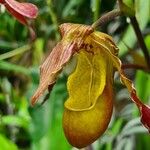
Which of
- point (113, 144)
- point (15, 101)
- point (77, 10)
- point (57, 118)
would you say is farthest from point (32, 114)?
point (15, 101)

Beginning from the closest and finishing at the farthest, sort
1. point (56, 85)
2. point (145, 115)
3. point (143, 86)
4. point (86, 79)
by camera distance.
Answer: point (145, 115), point (86, 79), point (143, 86), point (56, 85)

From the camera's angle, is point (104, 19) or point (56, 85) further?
point (56, 85)

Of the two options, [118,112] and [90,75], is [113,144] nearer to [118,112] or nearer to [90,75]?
[118,112]

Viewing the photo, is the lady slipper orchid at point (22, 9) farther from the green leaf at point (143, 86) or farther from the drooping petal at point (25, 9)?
the green leaf at point (143, 86)

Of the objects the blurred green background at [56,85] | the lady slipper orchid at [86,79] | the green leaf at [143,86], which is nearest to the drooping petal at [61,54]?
the lady slipper orchid at [86,79]

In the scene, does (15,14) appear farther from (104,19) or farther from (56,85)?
(56,85)

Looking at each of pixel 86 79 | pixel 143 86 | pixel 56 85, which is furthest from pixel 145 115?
pixel 56 85
